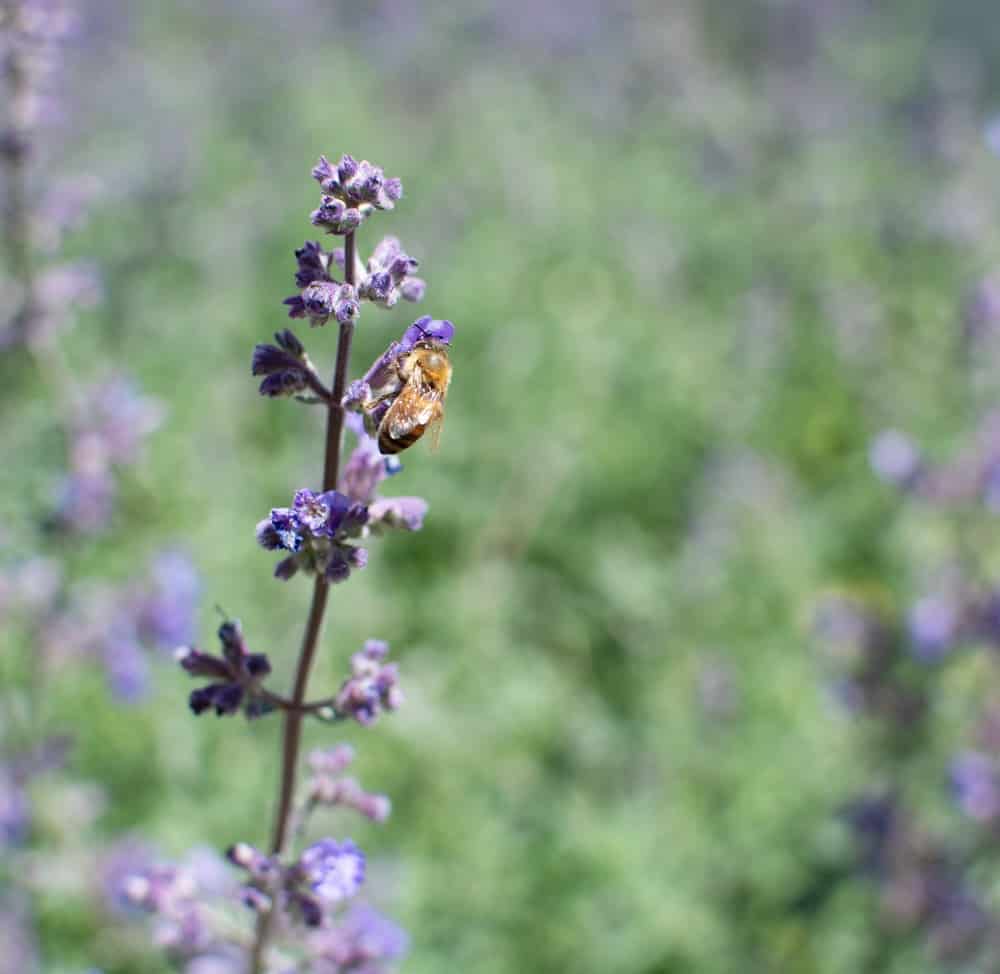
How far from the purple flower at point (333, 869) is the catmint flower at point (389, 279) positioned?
889mm

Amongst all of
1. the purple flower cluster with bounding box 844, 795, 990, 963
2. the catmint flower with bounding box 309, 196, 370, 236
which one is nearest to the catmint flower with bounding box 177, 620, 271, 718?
the catmint flower with bounding box 309, 196, 370, 236

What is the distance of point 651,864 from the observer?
481cm

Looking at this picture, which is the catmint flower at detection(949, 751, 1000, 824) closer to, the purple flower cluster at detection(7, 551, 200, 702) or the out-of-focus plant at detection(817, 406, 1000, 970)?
the out-of-focus plant at detection(817, 406, 1000, 970)

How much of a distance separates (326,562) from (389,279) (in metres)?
0.43

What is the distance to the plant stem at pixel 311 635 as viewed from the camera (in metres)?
1.75

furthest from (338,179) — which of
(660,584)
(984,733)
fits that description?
(660,584)

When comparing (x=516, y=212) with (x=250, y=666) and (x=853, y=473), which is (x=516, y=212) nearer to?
(x=853, y=473)

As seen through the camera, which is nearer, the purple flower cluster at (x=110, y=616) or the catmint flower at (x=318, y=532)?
the catmint flower at (x=318, y=532)

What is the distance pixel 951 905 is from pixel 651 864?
1.14 m

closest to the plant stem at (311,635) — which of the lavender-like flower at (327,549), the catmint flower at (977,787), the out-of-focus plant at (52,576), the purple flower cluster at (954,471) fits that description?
the lavender-like flower at (327,549)

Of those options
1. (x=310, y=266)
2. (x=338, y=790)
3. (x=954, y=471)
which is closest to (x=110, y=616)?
(x=338, y=790)

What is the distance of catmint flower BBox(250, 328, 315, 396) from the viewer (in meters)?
1.78

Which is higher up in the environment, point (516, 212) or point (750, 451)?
point (516, 212)

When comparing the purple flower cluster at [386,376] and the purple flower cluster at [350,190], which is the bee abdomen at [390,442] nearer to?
the purple flower cluster at [386,376]
